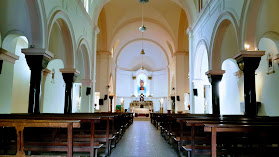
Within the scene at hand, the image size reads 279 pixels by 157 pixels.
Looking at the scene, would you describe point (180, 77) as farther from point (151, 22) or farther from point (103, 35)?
point (103, 35)

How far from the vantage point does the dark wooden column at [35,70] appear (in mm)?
6605

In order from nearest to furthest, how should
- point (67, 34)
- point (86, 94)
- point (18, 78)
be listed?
1. point (67, 34)
2. point (18, 78)
3. point (86, 94)

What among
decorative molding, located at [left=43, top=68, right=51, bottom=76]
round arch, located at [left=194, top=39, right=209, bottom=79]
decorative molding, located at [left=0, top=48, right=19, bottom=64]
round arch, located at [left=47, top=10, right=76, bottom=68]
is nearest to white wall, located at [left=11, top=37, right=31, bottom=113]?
decorative molding, located at [left=43, top=68, right=51, bottom=76]

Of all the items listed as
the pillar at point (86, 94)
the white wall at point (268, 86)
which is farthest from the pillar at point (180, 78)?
the pillar at point (86, 94)

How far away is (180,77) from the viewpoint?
59.4 feet

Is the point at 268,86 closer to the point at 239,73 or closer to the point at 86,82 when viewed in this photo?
the point at 239,73

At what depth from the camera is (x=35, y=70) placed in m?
6.76

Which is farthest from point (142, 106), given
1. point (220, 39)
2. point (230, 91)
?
point (220, 39)

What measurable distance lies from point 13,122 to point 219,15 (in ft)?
25.3

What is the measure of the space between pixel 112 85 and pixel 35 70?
15114 mm

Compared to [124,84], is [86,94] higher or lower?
lower

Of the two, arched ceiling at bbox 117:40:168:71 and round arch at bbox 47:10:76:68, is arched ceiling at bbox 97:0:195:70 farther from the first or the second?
round arch at bbox 47:10:76:68

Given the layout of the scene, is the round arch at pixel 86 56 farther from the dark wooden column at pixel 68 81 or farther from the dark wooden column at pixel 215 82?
the dark wooden column at pixel 215 82

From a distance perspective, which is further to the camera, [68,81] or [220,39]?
[68,81]
